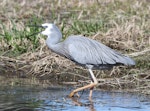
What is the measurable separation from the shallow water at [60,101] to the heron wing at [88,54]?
1.64 ft

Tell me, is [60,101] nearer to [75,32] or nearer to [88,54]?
[88,54]

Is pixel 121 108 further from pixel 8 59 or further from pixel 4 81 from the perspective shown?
pixel 8 59

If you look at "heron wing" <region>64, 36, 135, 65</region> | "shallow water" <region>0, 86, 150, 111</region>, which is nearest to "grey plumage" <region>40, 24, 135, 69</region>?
"heron wing" <region>64, 36, 135, 65</region>

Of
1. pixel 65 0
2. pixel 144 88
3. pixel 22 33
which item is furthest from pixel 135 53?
pixel 65 0

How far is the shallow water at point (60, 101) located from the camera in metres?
7.38

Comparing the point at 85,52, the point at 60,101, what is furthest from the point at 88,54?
the point at 60,101

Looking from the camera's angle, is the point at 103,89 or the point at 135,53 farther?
the point at 135,53

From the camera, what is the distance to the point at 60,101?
7797mm

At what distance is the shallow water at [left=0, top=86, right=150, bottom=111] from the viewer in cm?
738

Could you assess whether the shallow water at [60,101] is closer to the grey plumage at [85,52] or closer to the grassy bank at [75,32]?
the grey plumage at [85,52]

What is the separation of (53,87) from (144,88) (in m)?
1.42

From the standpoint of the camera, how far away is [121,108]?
741cm

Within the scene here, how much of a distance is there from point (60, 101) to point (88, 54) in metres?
1.04

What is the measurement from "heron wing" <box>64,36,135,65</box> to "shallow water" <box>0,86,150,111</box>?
1.64 ft
